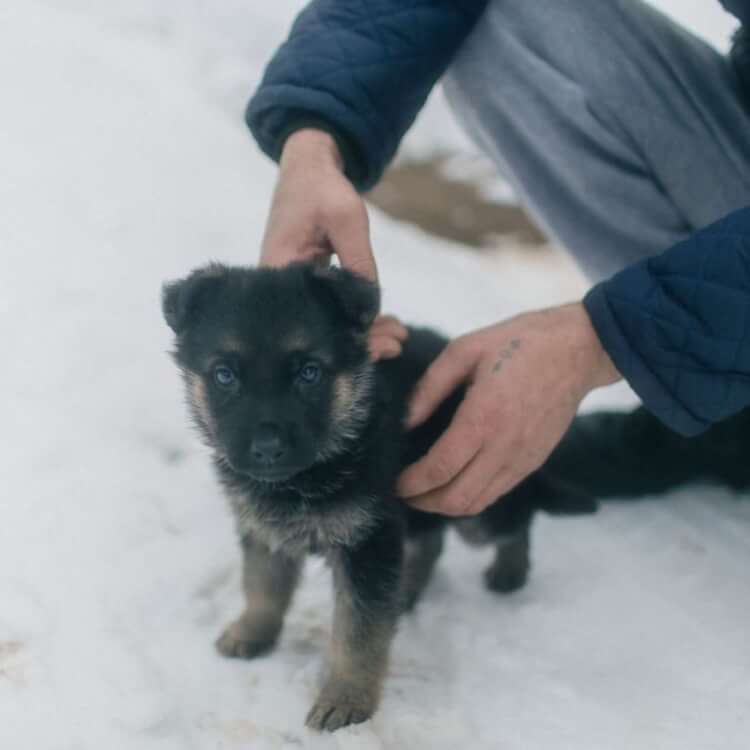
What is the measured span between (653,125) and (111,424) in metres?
2.08

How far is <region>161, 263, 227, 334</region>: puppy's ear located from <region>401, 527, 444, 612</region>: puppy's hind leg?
3.31 ft

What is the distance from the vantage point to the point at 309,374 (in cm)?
250

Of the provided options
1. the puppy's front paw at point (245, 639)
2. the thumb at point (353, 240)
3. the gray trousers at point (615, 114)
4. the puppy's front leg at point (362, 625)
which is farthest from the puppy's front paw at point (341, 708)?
the gray trousers at point (615, 114)

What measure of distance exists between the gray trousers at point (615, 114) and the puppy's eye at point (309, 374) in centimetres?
152

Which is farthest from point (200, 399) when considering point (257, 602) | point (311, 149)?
point (311, 149)

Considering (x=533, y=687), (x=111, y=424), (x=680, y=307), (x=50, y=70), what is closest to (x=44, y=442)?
(x=111, y=424)

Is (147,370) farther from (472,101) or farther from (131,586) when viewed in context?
(472,101)

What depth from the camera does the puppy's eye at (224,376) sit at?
2463 mm

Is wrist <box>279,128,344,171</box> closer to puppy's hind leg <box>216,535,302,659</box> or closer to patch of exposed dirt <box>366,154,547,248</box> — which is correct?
puppy's hind leg <box>216,535,302,659</box>

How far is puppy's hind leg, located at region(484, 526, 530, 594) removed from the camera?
320 centimetres

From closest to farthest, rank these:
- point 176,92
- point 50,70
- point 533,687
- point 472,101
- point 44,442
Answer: point 533,687 → point 44,442 → point 472,101 → point 50,70 → point 176,92

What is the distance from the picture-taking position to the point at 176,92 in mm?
5621

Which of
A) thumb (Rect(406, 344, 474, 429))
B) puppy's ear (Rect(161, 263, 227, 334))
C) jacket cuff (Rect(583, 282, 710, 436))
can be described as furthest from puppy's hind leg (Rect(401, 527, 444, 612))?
puppy's ear (Rect(161, 263, 227, 334))

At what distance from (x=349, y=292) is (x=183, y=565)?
3.59ft
